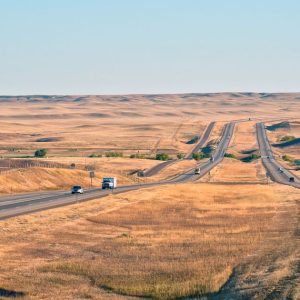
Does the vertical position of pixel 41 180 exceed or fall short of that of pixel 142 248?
it falls short

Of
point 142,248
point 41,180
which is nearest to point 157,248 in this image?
point 142,248

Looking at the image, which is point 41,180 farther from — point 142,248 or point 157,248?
point 157,248

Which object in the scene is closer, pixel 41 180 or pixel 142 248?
pixel 142 248

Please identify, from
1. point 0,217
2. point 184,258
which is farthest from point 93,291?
point 0,217

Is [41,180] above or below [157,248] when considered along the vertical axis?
below

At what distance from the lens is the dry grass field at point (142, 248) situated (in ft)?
124

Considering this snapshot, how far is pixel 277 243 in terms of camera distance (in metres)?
52.3

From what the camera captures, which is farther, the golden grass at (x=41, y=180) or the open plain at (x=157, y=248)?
the golden grass at (x=41, y=180)

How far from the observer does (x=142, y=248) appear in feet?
165

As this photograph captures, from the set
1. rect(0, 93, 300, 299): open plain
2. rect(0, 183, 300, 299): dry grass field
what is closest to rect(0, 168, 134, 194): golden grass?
rect(0, 93, 300, 299): open plain

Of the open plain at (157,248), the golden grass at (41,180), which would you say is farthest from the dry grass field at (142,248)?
the golden grass at (41,180)

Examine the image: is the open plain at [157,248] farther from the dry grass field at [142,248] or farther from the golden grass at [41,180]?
the golden grass at [41,180]

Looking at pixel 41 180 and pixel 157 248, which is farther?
pixel 41 180

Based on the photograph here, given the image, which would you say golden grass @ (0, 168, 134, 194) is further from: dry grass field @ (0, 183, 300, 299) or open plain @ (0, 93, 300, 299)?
dry grass field @ (0, 183, 300, 299)
